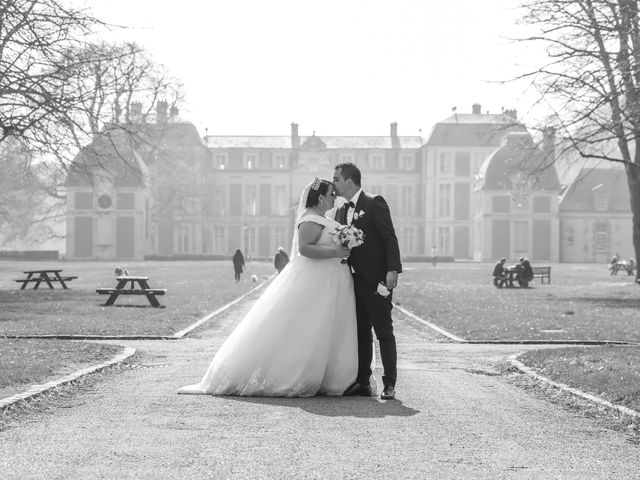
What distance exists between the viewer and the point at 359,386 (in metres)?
9.19

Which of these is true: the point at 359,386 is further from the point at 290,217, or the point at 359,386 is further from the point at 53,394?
the point at 290,217

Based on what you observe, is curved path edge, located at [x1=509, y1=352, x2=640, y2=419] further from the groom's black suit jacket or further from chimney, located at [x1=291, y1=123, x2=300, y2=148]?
chimney, located at [x1=291, y1=123, x2=300, y2=148]

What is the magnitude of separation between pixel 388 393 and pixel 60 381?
2825 mm

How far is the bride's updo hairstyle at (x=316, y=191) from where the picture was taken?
9.31 metres

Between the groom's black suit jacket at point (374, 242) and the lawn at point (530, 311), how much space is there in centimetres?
777

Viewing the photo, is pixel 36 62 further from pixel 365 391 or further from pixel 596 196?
pixel 596 196

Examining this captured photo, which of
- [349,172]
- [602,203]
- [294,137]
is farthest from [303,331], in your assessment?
[294,137]

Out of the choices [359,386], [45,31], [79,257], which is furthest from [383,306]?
[79,257]

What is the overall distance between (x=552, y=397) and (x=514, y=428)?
2.11 m

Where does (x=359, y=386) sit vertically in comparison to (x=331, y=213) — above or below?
below

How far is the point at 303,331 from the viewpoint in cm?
916

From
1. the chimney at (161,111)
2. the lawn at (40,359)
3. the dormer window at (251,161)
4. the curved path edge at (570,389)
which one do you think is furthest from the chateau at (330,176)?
the curved path edge at (570,389)

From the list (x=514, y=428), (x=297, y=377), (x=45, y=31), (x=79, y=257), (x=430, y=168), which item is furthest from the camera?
(x=430, y=168)

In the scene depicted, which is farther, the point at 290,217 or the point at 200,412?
the point at 290,217
